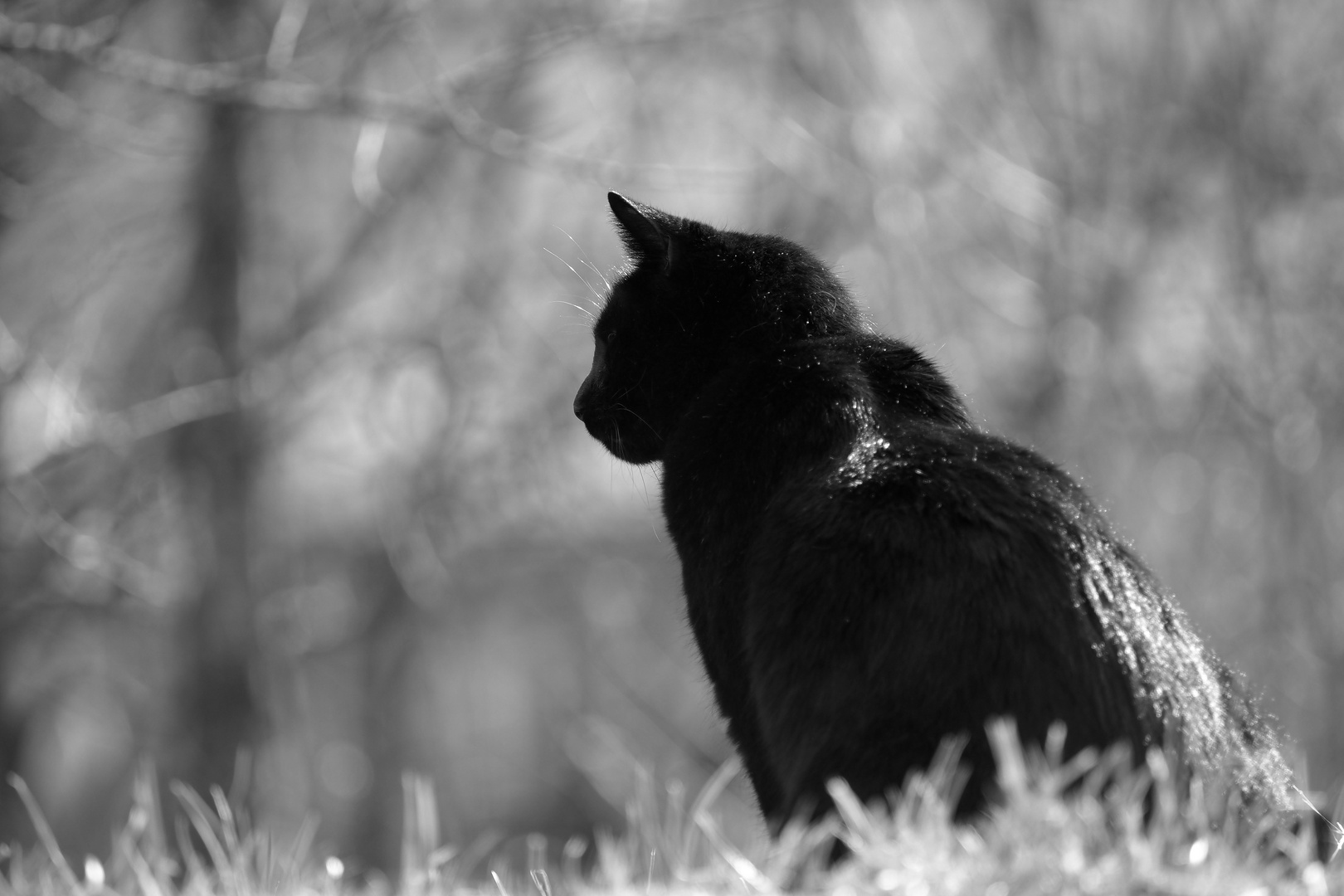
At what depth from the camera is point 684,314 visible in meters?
3.32

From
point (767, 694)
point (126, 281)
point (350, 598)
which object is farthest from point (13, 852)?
point (350, 598)

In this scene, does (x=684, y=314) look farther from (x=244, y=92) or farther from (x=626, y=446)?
(x=244, y=92)

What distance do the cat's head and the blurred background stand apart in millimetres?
3750

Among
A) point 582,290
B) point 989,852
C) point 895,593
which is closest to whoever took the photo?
point 989,852

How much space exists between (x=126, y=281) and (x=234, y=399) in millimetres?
3944

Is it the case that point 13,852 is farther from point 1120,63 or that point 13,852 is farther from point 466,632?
point 466,632

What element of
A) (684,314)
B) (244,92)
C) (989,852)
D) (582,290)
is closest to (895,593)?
(989,852)

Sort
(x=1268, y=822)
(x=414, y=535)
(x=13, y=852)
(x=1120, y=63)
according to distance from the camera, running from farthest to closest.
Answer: (x=1120, y=63) < (x=414, y=535) < (x=13, y=852) < (x=1268, y=822)

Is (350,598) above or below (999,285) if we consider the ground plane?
below

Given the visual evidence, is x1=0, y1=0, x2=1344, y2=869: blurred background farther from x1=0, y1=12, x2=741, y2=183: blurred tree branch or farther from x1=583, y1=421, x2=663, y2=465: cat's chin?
x1=583, y1=421, x2=663, y2=465: cat's chin

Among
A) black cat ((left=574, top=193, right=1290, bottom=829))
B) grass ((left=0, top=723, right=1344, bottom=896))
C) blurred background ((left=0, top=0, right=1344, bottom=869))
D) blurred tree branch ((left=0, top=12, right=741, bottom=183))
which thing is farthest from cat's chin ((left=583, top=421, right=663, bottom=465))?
blurred background ((left=0, top=0, right=1344, bottom=869))

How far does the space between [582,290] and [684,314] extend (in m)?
6.21

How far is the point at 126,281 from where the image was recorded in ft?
34.3

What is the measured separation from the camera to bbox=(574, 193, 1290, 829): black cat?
2.27m
